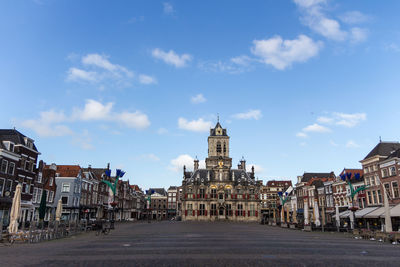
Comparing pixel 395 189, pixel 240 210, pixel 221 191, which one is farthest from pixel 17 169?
pixel 240 210

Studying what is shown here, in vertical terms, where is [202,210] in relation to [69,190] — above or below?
below

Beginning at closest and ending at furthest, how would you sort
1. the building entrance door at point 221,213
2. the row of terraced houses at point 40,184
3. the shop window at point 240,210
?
the row of terraced houses at point 40,184 < the building entrance door at point 221,213 < the shop window at point 240,210

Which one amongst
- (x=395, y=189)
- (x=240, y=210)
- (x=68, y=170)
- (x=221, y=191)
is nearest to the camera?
(x=395, y=189)

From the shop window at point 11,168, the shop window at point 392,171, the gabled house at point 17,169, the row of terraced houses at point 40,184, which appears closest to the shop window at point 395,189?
the shop window at point 392,171

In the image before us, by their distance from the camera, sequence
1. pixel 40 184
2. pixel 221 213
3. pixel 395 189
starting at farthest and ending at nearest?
pixel 221 213 → pixel 40 184 → pixel 395 189

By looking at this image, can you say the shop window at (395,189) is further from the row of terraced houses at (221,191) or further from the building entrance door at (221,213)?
the building entrance door at (221,213)

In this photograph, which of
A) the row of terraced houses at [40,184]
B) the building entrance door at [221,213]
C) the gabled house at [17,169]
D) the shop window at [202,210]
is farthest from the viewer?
the shop window at [202,210]

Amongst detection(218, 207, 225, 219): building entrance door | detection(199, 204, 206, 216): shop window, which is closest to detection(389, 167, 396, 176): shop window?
detection(218, 207, 225, 219): building entrance door

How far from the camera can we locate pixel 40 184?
44.6 metres

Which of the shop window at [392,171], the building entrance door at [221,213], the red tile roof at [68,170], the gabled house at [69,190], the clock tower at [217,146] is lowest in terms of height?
the building entrance door at [221,213]

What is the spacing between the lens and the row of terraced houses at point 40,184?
119 ft

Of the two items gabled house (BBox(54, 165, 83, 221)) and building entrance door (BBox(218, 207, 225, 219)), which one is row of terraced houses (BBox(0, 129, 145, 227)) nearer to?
gabled house (BBox(54, 165, 83, 221))

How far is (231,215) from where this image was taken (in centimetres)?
8056

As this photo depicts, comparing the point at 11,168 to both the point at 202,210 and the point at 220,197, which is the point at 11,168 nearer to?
the point at 202,210
